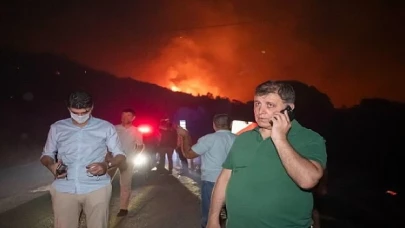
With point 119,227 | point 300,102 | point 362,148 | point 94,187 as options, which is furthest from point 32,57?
point 94,187

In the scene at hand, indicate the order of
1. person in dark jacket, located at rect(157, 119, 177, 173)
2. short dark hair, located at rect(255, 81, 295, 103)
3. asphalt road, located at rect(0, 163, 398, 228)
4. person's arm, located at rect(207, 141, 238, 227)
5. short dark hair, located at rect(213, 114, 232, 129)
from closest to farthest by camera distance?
short dark hair, located at rect(255, 81, 295, 103) → person's arm, located at rect(207, 141, 238, 227) → short dark hair, located at rect(213, 114, 232, 129) → asphalt road, located at rect(0, 163, 398, 228) → person in dark jacket, located at rect(157, 119, 177, 173)

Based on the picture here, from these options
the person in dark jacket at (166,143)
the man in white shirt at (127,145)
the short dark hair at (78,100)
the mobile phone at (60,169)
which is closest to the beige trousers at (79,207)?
the mobile phone at (60,169)

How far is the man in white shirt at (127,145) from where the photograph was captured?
6707 mm

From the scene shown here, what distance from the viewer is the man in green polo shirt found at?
2219 millimetres

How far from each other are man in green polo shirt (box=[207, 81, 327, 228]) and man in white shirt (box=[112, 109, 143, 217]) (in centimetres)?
438

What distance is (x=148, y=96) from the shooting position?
5062 centimetres

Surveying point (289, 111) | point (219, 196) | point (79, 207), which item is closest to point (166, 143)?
point (79, 207)

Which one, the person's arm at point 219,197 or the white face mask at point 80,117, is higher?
the white face mask at point 80,117

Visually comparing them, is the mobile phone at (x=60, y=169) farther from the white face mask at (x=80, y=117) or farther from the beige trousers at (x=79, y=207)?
the white face mask at (x=80, y=117)

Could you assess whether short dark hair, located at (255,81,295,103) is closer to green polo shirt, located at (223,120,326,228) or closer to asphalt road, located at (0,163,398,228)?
green polo shirt, located at (223,120,326,228)

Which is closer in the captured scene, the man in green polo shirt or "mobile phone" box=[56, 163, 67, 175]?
the man in green polo shirt

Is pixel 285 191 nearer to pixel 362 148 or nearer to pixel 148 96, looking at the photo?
pixel 362 148

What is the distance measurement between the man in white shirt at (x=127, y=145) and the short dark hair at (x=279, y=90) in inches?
178

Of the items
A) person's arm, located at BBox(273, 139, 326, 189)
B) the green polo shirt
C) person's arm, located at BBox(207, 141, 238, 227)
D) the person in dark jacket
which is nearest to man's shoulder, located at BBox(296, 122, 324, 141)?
the green polo shirt
